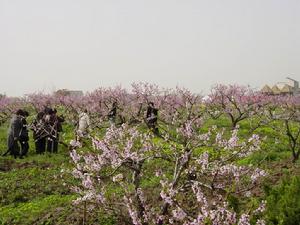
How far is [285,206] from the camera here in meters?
4.80

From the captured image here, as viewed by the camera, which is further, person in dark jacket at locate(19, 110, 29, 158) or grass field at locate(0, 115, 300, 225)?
person in dark jacket at locate(19, 110, 29, 158)

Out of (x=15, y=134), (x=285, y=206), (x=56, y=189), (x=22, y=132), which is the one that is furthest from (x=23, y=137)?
(x=285, y=206)

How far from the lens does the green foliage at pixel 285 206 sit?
4.67 metres

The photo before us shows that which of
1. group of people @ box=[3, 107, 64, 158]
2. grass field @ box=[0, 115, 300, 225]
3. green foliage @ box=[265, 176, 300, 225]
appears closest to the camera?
green foliage @ box=[265, 176, 300, 225]

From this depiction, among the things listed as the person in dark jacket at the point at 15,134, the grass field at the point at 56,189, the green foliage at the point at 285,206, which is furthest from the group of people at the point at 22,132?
the green foliage at the point at 285,206

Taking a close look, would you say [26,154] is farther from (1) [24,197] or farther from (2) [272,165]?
(2) [272,165]

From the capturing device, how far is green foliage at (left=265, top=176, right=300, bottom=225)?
4.67m

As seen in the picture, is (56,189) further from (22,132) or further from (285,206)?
(285,206)

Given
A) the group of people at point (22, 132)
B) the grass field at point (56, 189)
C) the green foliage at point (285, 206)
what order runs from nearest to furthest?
the green foliage at point (285, 206)
the grass field at point (56, 189)
the group of people at point (22, 132)

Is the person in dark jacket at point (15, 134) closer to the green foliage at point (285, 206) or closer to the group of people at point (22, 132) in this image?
the group of people at point (22, 132)

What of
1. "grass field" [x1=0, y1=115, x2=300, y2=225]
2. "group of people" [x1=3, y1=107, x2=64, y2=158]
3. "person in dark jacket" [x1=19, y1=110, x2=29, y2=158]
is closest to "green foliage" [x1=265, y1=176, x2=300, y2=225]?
"grass field" [x1=0, y1=115, x2=300, y2=225]

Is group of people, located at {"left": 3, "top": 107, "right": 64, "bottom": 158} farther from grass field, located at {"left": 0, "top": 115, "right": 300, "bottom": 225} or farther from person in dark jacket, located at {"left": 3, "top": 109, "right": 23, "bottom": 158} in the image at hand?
grass field, located at {"left": 0, "top": 115, "right": 300, "bottom": 225}

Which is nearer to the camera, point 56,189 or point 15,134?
point 56,189

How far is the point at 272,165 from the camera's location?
39.3ft
